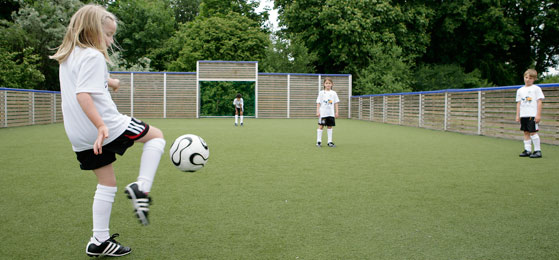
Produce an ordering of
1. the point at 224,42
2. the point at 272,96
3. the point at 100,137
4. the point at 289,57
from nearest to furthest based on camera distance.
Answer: the point at 100,137 < the point at 272,96 < the point at 289,57 < the point at 224,42

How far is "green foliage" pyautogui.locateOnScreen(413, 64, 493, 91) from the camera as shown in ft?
106

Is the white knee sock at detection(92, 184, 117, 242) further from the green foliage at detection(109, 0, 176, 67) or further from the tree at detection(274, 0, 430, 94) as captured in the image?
the green foliage at detection(109, 0, 176, 67)

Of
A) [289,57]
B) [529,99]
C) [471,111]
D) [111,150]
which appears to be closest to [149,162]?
[111,150]

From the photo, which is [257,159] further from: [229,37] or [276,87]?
[229,37]

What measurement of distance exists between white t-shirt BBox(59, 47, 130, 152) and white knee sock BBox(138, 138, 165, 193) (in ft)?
0.71

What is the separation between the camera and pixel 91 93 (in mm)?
2514

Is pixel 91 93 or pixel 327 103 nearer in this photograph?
pixel 91 93

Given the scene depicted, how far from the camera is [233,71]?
92.7 feet

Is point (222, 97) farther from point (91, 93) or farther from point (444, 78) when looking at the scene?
point (91, 93)

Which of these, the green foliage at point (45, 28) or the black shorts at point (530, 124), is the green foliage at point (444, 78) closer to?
the black shorts at point (530, 124)

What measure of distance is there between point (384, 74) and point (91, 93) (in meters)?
28.1

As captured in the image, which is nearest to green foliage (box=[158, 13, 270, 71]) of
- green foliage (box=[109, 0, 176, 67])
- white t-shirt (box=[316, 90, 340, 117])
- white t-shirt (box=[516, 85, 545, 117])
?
green foliage (box=[109, 0, 176, 67])

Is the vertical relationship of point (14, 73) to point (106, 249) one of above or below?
above

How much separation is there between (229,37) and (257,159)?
30482 millimetres
